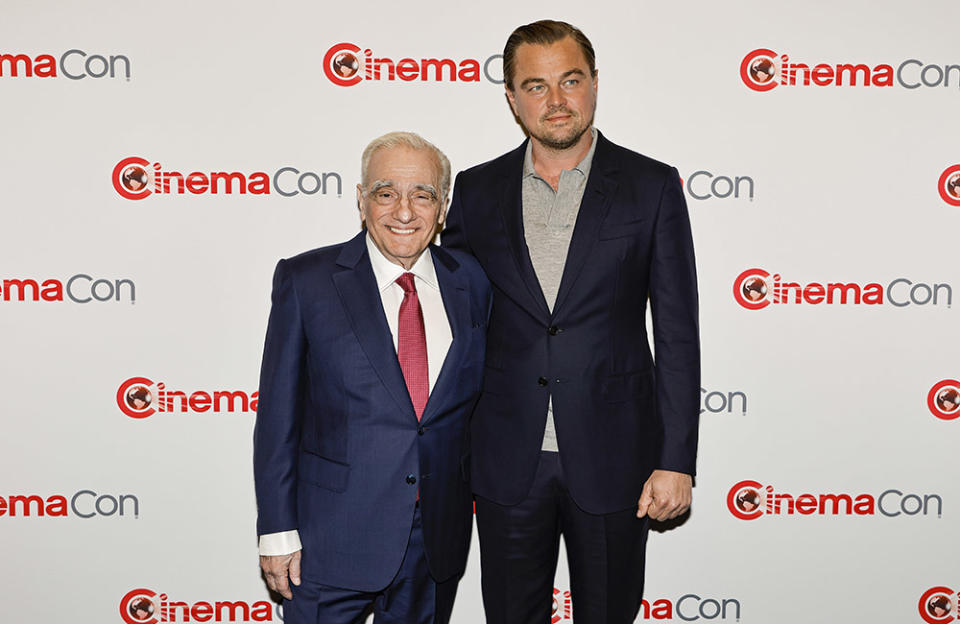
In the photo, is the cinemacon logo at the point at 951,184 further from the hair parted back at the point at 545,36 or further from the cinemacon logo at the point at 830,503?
the hair parted back at the point at 545,36

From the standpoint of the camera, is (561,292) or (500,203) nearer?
(561,292)

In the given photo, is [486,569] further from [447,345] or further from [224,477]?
[224,477]

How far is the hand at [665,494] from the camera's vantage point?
2.19 metres

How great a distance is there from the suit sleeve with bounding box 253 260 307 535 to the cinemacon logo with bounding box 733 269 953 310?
173 centimetres

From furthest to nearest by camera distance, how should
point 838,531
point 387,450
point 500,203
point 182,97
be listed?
point 838,531 → point 182,97 → point 500,203 → point 387,450

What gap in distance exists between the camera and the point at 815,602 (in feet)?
10.0

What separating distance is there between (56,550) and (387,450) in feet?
5.99

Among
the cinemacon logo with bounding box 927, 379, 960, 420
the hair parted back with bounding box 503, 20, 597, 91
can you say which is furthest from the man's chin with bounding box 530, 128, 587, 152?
the cinemacon logo with bounding box 927, 379, 960, 420

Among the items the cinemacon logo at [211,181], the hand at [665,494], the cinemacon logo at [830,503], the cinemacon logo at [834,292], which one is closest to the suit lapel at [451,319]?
the hand at [665,494]

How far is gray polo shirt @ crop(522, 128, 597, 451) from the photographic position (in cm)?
218

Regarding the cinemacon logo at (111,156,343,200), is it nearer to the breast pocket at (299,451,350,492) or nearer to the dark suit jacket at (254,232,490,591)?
the dark suit jacket at (254,232,490,591)

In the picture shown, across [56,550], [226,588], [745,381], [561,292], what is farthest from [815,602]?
[56,550]

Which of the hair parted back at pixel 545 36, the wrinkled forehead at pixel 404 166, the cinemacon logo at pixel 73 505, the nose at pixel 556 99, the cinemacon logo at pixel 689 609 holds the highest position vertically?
the hair parted back at pixel 545 36

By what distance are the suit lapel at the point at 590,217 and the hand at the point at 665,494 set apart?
0.56 meters
